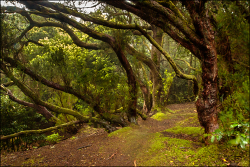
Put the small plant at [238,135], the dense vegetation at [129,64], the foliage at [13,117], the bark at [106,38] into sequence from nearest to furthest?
the small plant at [238,135], the dense vegetation at [129,64], the bark at [106,38], the foliage at [13,117]

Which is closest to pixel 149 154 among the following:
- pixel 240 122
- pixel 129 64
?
pixel 240 122

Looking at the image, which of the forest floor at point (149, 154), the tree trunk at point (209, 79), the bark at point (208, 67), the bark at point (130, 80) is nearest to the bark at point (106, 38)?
the bark at point (130, 80)

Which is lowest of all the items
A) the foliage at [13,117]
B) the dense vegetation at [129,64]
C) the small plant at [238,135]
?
the foliage at [13,117]

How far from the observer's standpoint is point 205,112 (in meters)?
3.36

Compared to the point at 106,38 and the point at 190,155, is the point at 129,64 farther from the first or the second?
the point at 190,155

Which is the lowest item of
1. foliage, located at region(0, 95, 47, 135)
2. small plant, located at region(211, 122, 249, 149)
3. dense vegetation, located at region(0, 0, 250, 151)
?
foliage, located at region(0, 95, 47, 135)

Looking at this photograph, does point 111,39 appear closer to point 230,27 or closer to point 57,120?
point 230,27

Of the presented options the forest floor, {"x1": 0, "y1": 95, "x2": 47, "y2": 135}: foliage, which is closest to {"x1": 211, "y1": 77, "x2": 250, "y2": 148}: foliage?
the forest floor

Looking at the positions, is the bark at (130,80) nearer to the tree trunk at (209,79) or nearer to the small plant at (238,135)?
the tree trunk at (209,79)

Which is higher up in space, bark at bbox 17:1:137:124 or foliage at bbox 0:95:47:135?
bark at bbox 17:1:137:124

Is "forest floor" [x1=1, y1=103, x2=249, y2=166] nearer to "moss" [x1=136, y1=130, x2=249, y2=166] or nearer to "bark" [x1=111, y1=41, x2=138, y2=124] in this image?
"moss" [x1=136, y1=130, x2=249, y2=166]

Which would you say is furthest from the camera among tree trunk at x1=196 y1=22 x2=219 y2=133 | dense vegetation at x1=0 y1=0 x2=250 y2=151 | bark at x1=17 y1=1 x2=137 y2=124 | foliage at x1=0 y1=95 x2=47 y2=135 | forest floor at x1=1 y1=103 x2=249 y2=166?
foliage at x1=0 y1=95 x2=47 y2=135

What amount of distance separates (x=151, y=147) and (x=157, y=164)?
0.87 meters

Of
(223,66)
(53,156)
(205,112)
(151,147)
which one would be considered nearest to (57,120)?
(53,156)
